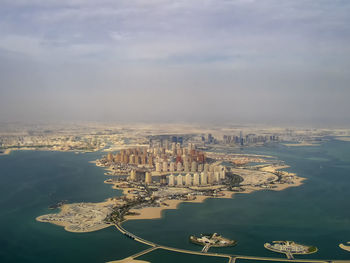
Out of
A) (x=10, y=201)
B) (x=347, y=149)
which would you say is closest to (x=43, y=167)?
(x=10, y=201)

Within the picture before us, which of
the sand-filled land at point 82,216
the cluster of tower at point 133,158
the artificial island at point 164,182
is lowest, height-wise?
the sand-filled land at point 82,216

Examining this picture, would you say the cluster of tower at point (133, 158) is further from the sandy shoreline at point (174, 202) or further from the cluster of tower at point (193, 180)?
the sandy shoreline at point (174, 202)

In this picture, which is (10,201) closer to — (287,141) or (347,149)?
(347,149)

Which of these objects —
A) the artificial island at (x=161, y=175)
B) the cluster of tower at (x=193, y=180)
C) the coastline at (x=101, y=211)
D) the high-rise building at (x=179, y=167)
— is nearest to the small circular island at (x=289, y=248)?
the artificial island at (x=161, y=175)

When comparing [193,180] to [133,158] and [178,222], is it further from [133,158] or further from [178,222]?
[133,158]

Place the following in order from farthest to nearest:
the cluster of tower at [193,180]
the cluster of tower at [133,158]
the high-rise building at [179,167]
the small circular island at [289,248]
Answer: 1. the cluster of tower at [133,158]
2. the high-rise building at [179,167]
3. the cluster of tower at [193,180]
4. the small circular island at [289,248]

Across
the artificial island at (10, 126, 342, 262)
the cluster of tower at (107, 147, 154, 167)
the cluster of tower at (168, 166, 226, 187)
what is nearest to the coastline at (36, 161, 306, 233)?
the artificial island at (10, 126, 342, 262)
